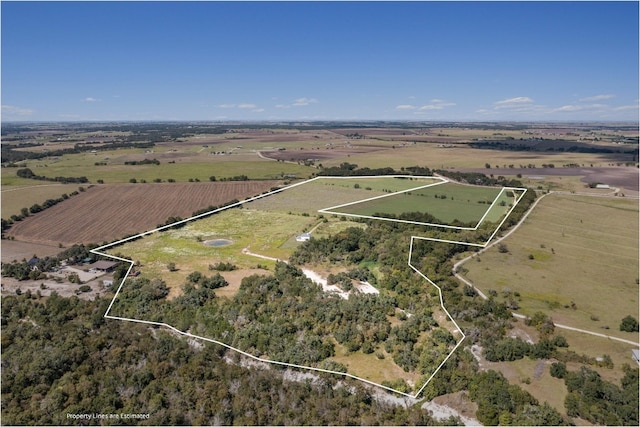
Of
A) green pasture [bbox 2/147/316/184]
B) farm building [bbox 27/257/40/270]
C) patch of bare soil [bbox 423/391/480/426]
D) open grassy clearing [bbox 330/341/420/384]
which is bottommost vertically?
patch of bare soil [bbox 423/391/480/426]

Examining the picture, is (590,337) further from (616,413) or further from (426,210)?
(426,210)

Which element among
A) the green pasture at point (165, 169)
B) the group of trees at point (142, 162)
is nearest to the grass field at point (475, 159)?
the green pasture at point (165, 169)

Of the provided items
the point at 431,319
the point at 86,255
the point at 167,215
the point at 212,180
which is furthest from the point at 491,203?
the point at 212,180

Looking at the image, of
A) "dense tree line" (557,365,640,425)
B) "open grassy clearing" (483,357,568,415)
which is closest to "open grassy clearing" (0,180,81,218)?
"open grassy clearing" (483,357,568,415)

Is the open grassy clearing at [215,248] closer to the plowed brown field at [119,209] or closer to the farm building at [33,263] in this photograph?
the farm building at [33,263]

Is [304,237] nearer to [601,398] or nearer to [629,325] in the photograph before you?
[601,398]

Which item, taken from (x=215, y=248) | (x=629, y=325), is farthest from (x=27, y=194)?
(x=629, y=325)

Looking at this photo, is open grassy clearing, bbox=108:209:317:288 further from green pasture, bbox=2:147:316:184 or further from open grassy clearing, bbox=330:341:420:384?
green pasture, bbox=2:147:316:184
